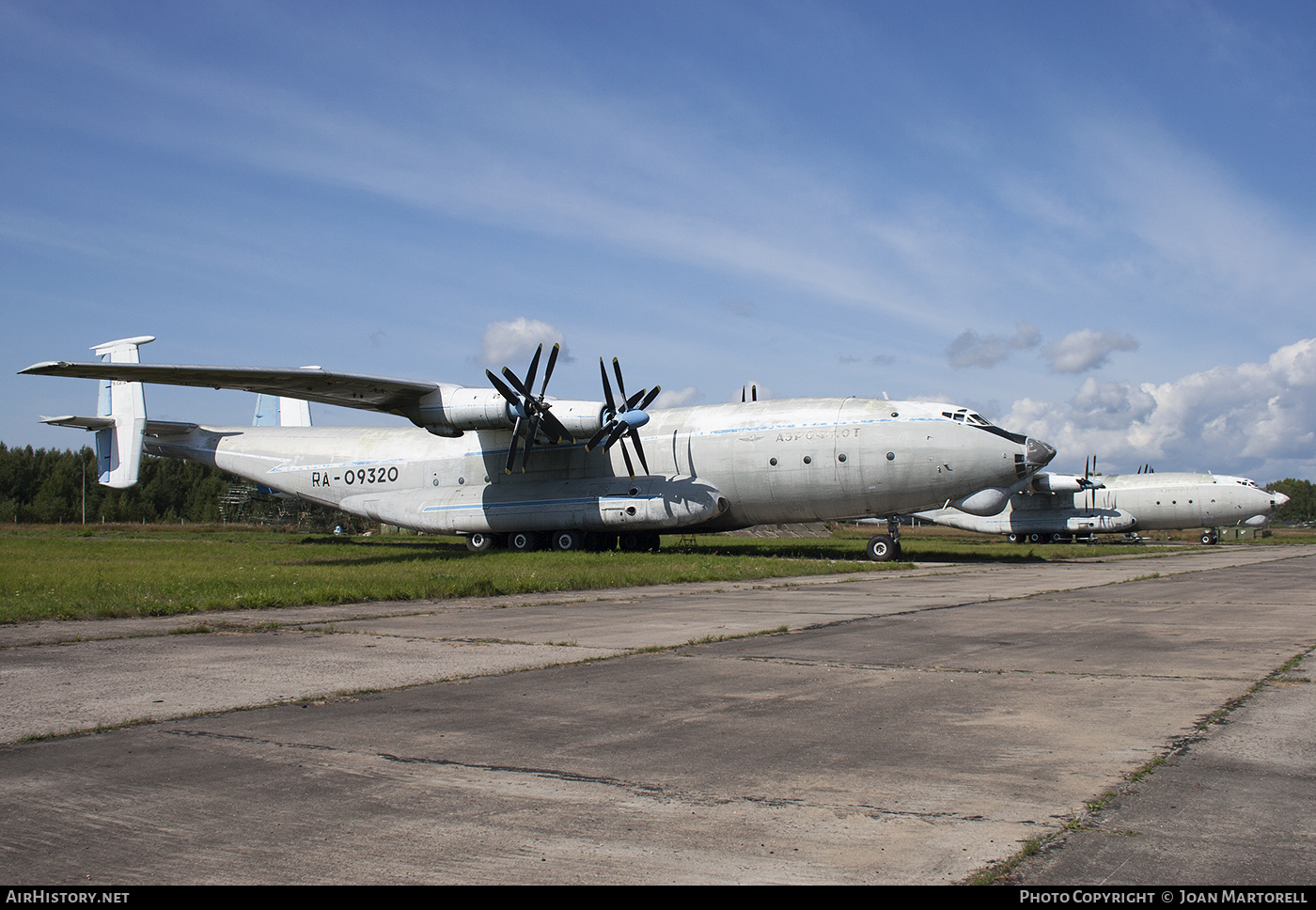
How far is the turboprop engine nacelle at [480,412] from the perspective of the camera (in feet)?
89.0

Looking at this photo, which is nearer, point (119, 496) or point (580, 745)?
point (580, 745)

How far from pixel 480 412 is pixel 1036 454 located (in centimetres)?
1700

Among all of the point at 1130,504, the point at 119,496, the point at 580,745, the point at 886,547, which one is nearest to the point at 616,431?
the point at 886,547

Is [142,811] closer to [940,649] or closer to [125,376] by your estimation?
[940,649]

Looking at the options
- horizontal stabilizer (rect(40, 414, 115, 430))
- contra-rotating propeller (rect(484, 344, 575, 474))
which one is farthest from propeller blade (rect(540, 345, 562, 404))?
horizontal stabilizer (rect(40, 414, 115, 430))

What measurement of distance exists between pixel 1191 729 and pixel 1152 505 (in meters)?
55.2

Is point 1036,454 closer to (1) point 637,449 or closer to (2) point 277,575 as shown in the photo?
(1) point 637,449

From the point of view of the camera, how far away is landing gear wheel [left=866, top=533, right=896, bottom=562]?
29.6 meters

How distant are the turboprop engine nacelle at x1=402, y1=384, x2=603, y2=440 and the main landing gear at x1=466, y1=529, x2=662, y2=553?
440cm

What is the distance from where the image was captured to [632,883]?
10.3 feet

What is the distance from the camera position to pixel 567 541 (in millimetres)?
30344

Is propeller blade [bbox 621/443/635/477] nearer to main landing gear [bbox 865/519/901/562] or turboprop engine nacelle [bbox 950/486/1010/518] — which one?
main landing gear [bbox 865/519/901/562]

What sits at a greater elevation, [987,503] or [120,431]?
[120,431]
